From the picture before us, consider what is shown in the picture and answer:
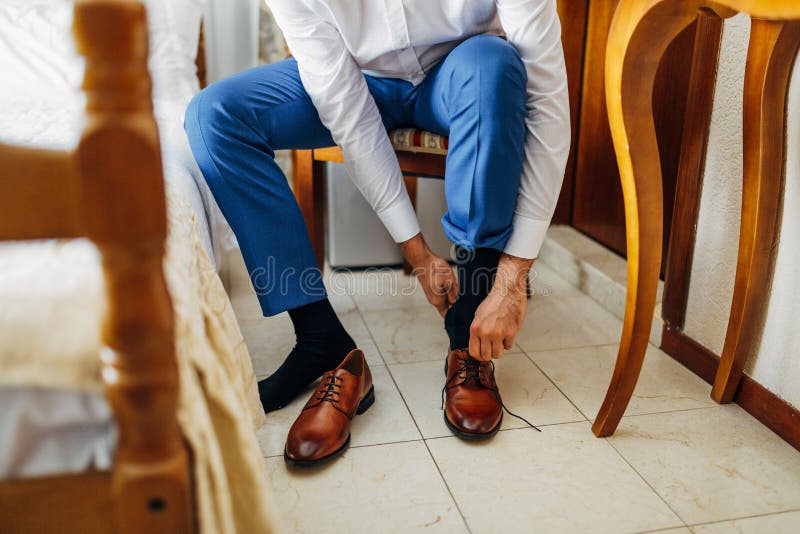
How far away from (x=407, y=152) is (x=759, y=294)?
0.65 meters

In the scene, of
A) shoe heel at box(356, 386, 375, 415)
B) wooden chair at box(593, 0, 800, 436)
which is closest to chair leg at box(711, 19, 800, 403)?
wooden chair at box(593, 0, 800, 436)

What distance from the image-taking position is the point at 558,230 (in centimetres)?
193

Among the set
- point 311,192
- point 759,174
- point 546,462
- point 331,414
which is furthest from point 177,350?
point 311,192

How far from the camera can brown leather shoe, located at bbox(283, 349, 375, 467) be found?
0.98m

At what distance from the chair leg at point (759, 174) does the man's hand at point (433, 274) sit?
18.1 inches

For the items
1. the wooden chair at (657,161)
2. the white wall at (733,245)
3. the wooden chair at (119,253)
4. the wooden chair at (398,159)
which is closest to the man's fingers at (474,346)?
the wooden chair at (657,161)

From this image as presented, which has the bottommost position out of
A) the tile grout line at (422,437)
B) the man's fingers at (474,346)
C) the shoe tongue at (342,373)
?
the tile grout line at (422,437)

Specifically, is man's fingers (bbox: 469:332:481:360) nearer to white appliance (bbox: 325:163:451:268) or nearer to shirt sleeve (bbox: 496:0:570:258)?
shirt sleeve (bbox: 496:0:570:258)

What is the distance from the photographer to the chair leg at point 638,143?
88 cm

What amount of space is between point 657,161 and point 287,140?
613mm

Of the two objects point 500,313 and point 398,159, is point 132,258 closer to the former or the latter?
point 500,313

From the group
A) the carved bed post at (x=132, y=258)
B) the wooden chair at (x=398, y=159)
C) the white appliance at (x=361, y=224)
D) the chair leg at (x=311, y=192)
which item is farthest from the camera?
the white appliance at (x=361, y=224)

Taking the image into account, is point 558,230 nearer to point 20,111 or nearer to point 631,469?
point 631,469

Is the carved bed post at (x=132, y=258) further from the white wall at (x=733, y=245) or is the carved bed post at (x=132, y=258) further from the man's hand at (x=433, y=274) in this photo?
the white wall at (x=733, y=245)
